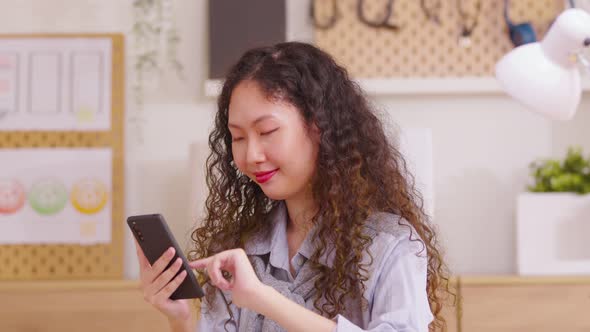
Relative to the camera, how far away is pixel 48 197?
2.28m

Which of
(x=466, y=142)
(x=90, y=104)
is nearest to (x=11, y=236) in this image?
(x=90, y=104)

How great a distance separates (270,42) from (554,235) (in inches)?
36.8

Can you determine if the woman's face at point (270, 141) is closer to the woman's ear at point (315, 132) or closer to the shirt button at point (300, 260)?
the woman's ear at point (315, 132)

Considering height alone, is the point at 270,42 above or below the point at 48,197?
above

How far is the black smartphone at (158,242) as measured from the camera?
1.19 metres

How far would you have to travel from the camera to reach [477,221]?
2.30m

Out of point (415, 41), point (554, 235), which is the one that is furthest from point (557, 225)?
point (415, 41)

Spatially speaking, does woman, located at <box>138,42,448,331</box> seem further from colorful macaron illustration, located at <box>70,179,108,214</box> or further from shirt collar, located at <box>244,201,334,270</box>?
colorful macaron illustration, located at <box>70,179,108,214</box>

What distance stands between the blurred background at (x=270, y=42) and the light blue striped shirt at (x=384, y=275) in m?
0.88

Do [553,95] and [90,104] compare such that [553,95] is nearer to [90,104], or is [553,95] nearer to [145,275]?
[145,275]

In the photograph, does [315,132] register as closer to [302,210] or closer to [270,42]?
[302,210]

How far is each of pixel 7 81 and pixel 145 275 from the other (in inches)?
49.8

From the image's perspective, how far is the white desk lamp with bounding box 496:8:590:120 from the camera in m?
1.23

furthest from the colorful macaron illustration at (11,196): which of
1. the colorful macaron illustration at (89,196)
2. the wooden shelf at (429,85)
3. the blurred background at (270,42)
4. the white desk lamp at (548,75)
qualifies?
the white desk lamp at (548,75)
